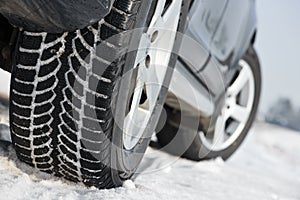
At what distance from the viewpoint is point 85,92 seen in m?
1.70

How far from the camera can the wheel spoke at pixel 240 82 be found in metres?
3.87

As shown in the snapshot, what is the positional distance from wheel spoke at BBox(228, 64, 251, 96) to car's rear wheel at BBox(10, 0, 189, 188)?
192 centimetres

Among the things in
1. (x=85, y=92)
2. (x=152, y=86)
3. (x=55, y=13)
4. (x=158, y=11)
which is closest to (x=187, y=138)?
(x=152, y=86)

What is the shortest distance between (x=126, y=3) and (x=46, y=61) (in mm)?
305

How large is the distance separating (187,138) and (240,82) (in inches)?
22.9

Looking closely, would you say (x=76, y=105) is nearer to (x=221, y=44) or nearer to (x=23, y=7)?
(x=23, y=7)

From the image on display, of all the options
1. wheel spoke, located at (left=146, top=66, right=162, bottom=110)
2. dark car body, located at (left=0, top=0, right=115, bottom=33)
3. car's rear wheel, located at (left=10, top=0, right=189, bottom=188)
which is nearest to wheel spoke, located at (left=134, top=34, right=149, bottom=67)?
car's rear wheel, located at (left=10, top=0, right=189, bottom=188)

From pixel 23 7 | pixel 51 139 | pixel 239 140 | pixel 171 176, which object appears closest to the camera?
pixel 23 7

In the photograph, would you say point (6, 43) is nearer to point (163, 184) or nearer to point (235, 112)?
point (163, 184)

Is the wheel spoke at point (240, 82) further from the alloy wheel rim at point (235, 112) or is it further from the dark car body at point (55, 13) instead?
the dark car body at point (55, 13)

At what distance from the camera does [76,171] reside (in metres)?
1.91

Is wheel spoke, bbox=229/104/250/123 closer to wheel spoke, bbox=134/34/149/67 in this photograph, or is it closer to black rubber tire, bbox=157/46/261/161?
black rubber tire, bbox=157/46/261/161

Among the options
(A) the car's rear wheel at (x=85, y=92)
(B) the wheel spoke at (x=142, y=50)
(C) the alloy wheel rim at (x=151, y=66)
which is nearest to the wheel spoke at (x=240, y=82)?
(C) the alloy wheel rim at (x=151, y=66)

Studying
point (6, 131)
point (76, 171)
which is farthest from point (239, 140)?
point (76, 171)
